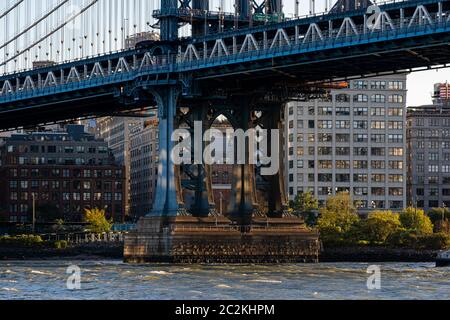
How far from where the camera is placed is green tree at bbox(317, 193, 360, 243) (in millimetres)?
151975

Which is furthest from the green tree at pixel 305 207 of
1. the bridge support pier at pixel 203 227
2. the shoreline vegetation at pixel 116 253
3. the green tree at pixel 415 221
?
the bridge support pier at pixel 203 227

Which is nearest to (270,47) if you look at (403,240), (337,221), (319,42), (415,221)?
(319,42)

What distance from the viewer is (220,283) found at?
88.6m

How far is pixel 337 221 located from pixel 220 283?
251ft

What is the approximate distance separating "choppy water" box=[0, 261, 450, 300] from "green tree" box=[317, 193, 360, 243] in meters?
36.8

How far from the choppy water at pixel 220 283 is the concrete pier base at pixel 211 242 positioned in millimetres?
7600

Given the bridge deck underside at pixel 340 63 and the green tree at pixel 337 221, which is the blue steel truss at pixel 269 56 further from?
the green tree at pixel 337 221

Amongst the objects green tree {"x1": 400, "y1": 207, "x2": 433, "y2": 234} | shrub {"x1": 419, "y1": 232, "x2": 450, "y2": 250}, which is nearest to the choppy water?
shrub {"x1": 419, "y1": 232, "x2": 450, "y2": 250}

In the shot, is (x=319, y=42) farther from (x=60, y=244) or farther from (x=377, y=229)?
(x=60, y=244)

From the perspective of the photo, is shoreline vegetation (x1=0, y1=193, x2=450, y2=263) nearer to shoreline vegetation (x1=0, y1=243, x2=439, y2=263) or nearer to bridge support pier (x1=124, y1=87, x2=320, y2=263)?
shoreline vegetation (x1=0, y1=243, x2=439, y2=263)

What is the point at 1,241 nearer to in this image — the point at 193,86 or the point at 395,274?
the point at 193,86
